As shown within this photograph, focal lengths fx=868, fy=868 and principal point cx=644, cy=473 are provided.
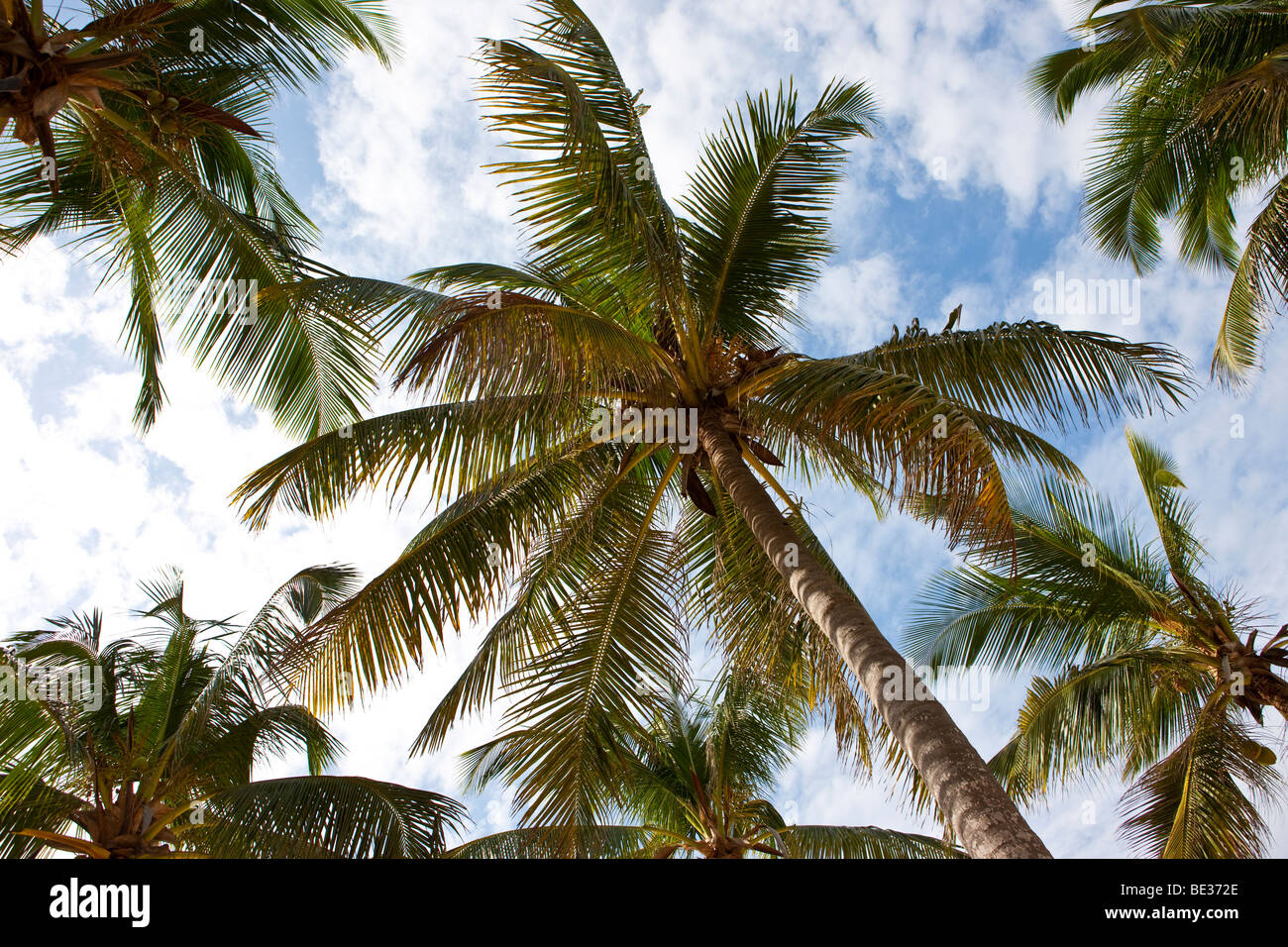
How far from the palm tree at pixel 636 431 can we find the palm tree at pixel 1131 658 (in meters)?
2.90

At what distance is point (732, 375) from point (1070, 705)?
18.1 feet

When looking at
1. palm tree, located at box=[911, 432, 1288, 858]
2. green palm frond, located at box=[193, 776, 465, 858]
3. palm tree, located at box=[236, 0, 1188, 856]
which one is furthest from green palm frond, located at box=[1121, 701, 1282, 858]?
green palm frond, located at box=[193, 776, 465, 858]

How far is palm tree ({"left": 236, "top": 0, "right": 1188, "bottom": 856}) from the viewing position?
517cm

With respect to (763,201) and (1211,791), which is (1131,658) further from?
(763,201)

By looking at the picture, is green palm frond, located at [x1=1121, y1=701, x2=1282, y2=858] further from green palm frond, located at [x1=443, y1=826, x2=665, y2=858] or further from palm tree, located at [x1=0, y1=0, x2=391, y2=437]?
palm tree, located at [x1=0, y1=0, x2=391, y2=437]

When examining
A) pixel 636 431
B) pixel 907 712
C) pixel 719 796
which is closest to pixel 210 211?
pixel 636 431

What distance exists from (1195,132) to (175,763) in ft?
43.0

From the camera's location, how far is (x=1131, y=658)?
8695 millimetres

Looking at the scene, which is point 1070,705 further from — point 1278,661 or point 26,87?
point 26,87

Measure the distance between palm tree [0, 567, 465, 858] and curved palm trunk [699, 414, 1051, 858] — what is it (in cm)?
383

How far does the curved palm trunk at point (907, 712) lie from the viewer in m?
3.70

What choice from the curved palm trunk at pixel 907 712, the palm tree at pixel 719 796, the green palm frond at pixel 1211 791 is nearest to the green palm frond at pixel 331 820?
the palm tree at pixel 719 796

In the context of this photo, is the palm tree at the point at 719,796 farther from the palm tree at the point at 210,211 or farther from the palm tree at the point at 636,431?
the palm tree at the point at 210,211
